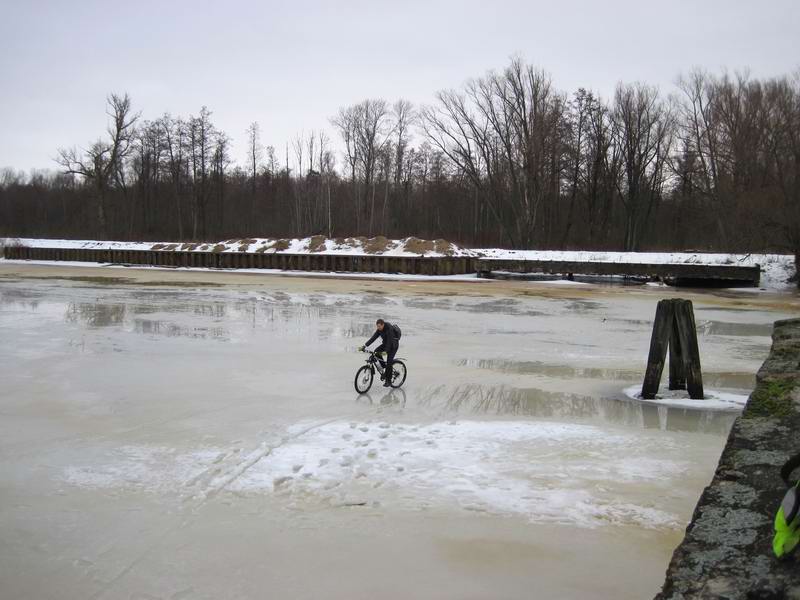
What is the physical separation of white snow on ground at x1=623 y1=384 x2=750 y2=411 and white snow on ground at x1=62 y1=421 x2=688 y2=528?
2048mm

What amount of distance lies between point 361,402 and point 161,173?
76.6 meters

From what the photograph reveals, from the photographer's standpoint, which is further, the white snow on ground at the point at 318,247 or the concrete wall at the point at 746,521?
the white snow on ground at the point at 318,247

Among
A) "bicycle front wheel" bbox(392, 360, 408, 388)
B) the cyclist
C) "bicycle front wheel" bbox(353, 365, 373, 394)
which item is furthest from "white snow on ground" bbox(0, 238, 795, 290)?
"bicycle front wheel" bbox(353, 365, 373, 394)

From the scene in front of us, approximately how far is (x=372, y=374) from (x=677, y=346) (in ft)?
15.9

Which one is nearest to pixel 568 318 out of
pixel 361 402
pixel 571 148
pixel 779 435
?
pixel 361 402

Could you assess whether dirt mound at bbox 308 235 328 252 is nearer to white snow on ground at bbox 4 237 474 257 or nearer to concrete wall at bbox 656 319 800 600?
white snow on ground at bbox 4 237 474 257

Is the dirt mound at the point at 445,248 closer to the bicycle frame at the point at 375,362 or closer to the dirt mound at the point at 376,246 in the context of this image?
the dirt mound at the point at 376,246

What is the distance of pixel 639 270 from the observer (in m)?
42.2

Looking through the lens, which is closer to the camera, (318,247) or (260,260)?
(260,260)

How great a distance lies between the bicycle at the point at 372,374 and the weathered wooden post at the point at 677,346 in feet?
12.7

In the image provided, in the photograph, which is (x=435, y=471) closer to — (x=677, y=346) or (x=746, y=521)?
(x=746, y=521)

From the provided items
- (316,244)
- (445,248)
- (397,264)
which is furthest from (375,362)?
(316,244)

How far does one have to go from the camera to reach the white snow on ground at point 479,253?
39.2 m

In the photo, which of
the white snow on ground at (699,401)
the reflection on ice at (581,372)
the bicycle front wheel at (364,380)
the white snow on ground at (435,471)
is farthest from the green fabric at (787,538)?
the reflection on ice at (581,372)
